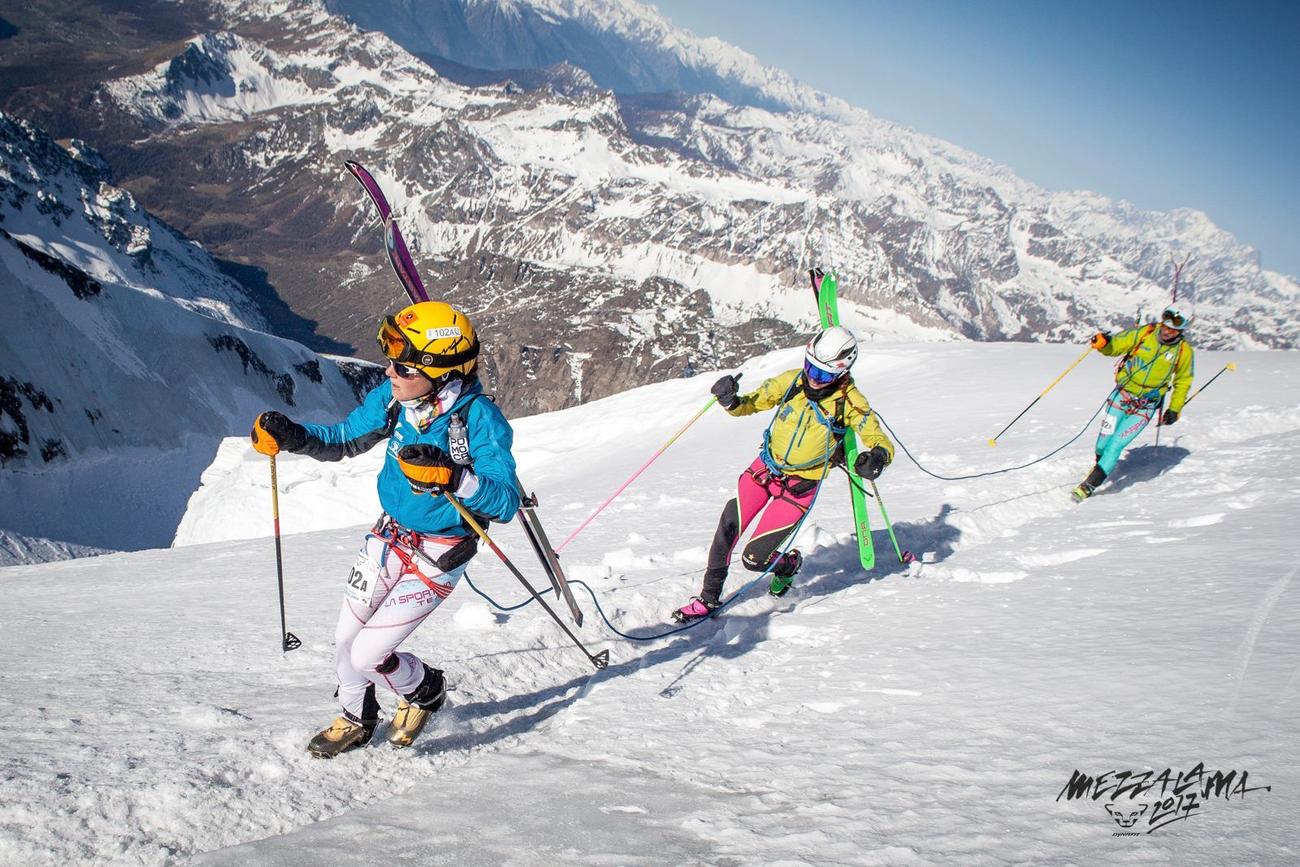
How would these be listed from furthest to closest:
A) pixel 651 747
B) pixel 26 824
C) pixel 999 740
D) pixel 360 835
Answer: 1. pixel 651 747
2. pixel 999 740
3. pixel 360 835
4. pixel 26 824

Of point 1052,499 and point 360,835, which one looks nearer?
point 360,835

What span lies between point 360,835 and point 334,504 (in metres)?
22.3

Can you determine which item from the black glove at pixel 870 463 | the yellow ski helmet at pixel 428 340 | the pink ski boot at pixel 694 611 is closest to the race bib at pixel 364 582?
the yellow ski helmet at pixel 428 340

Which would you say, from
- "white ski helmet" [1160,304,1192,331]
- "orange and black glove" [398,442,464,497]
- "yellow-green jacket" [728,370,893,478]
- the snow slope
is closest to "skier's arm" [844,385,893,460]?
"yellow-green jacket" [728,370,893,478]

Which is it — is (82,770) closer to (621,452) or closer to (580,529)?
(580,529)

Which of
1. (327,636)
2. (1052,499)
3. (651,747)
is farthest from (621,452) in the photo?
(651,747)

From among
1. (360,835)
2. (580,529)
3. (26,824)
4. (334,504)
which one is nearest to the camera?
(26,824)

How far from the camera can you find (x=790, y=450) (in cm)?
819

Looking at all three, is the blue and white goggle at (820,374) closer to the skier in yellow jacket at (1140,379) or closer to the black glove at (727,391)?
the black glove at (727,391)

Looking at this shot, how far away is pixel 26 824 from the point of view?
3557mm

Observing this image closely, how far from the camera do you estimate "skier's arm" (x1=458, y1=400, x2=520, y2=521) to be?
4.53 metres

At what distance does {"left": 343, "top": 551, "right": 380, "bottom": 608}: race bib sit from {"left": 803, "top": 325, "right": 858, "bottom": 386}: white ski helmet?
16.1ft

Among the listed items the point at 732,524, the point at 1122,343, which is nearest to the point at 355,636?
the point at 732,524

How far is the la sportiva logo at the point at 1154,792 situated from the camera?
3.45 m
